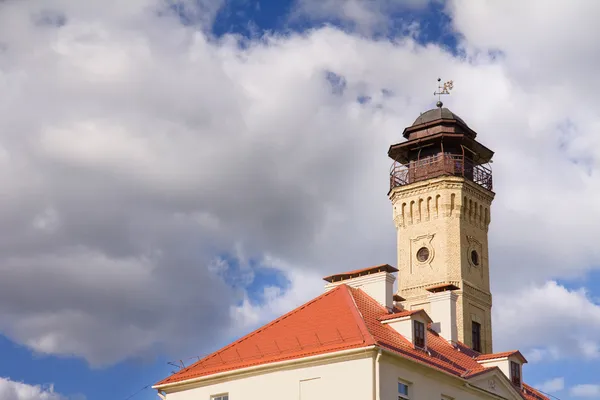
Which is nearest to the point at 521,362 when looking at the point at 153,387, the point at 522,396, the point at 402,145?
the point at 522,396

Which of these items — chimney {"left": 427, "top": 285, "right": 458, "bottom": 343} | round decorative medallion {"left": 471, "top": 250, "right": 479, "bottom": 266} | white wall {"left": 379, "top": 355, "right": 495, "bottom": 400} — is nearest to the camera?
white wall {"left": 379, "top": 355, "right": 495, "bottom": 400}

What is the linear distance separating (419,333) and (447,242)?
60.4 feet

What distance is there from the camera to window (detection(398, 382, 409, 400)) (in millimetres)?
34062

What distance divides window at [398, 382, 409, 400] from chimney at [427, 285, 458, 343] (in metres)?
8.47

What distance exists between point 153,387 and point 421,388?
33.6 feet

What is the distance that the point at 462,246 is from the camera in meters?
55.3

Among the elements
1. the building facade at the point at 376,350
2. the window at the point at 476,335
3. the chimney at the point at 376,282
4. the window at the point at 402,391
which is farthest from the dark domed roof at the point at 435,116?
the window at the point at 402,391

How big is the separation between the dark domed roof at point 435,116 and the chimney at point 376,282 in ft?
62.6

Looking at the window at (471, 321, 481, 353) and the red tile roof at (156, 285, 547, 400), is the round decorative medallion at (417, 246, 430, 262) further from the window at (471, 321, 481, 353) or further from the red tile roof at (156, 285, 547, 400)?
the red tile roof at (156, 285, 547, 400)

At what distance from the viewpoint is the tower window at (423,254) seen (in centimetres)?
5562

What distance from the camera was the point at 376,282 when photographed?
133 feet

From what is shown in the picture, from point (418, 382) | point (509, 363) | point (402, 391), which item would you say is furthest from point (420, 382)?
point (509, 363)

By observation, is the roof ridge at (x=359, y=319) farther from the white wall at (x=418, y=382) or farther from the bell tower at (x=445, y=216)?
the bell tower at (x=445, y=216)

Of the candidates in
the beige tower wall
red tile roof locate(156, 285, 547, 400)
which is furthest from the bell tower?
red tile roof locate(156, 285, 547, 400)
